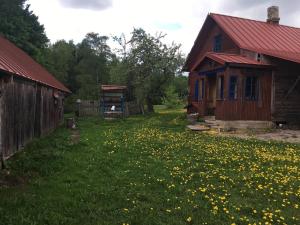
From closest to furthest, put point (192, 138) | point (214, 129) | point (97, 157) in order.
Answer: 1. point (97, 157)
2. point (192, 138)
3. point (214, 129)

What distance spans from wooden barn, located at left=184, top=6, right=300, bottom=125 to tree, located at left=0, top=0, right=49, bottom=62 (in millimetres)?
15052

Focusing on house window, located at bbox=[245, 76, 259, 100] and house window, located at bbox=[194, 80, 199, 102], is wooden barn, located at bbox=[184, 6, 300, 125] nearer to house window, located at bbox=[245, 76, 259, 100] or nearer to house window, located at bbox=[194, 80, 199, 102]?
house window, located at bbox=[245, 76, 259, 100]

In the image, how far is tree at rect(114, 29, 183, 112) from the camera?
113 feet

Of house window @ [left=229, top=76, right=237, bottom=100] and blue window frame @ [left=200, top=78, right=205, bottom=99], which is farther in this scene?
blue window frame @ [left=200, top=78, right=205, bottom=99]

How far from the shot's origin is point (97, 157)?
10.8 metres

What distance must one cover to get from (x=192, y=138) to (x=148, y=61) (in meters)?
20.0

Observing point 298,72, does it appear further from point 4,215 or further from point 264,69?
point 4,215

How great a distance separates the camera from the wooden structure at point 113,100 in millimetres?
32000

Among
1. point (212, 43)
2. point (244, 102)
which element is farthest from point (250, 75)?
point (212, 43)

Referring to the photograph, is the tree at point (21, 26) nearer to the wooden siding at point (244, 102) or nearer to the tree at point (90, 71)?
the tree at point (90, 71)

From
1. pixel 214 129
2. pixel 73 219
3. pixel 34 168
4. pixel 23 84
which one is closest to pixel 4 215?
pixel 73 219

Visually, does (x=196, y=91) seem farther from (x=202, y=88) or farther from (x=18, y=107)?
(x=18, y=107)

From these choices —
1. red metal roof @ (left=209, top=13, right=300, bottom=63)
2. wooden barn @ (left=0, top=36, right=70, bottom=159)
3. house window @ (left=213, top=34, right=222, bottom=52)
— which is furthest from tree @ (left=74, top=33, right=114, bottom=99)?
wooden barn @ (left=0, top=36, right=70, bottom=159)

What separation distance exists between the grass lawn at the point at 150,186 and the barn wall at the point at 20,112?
0.54m
